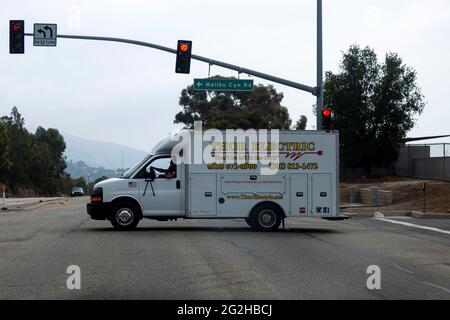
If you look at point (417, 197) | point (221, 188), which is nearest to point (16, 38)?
point (221, 188)

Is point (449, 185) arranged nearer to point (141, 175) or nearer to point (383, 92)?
point (141, 175)

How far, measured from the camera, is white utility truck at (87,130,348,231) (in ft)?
63.8

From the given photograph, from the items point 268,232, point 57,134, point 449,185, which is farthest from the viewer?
point 57,134

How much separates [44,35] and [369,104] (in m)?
37.8

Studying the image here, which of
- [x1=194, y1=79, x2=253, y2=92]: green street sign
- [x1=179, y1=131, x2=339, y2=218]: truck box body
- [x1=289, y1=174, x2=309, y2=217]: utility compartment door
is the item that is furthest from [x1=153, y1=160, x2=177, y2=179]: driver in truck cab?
[x1=194, y1=79, x2=253, y2=92]: green street sign

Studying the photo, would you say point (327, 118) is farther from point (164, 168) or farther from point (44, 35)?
point (44, 35)

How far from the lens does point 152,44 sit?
85.3 feet

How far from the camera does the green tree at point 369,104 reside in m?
57.2

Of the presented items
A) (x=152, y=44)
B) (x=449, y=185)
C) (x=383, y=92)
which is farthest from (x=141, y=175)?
(x=383, y=92)

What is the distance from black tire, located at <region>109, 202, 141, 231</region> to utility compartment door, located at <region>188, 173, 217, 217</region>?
59.9 inches
